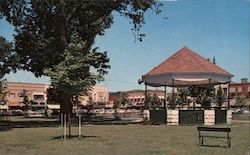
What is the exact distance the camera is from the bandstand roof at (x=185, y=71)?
3931 cm

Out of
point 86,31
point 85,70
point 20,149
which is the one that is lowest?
point 20,149

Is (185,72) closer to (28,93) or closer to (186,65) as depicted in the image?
(186,65)

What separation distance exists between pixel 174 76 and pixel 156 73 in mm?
1776

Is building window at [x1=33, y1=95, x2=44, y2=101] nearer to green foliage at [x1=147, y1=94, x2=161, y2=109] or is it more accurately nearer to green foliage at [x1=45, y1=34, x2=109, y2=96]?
green foliage at [x1=147, y1=94, x2=161, y2=109]

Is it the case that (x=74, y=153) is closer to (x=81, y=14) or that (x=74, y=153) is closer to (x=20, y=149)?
(x=20, y=149)

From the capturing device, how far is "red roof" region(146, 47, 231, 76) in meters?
39.6

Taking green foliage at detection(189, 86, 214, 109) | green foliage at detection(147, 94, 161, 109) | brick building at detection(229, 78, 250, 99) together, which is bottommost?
green foliage at detection(147, 94, 161, 109)

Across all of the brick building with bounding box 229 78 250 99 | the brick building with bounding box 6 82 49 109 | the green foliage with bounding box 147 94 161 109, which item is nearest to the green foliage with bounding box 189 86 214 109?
the green foliage with bounding box 147 94 161 109

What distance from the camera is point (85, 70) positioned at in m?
24.5

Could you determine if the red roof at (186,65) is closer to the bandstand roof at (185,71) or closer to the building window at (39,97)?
the bandstand roof at (185,71)

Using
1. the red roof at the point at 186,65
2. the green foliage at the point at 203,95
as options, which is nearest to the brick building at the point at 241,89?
the green foliage at the point at 203,95

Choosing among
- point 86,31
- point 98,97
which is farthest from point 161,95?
point 86,31

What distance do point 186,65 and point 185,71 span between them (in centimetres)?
134

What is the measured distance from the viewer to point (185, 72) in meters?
39.2
